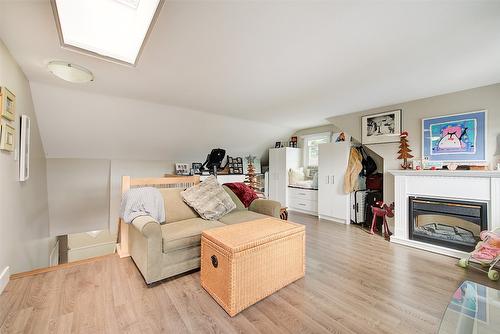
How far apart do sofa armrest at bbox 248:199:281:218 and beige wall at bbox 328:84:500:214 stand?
2.04 m

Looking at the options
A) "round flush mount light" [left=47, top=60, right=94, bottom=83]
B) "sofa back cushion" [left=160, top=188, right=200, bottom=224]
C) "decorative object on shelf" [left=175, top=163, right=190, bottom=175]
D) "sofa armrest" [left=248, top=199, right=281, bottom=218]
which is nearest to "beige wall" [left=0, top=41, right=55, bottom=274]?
"round flush mount light" [left=47, top=60, right=94, bottom=83]

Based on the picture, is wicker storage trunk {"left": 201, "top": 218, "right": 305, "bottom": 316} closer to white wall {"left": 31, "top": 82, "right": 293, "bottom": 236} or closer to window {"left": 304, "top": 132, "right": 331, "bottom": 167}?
white wall {"left": 31, "top": 82, "right": 293, "bottom": 236}

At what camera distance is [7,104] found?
6.12 ft

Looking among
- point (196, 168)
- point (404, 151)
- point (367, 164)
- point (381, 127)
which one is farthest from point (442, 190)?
point (196, 168)

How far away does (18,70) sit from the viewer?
2172mm

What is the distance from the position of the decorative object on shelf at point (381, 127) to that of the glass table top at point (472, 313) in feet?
7.93

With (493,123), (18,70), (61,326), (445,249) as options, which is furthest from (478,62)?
(18,70)

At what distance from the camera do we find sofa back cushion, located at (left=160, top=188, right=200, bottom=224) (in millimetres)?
2504

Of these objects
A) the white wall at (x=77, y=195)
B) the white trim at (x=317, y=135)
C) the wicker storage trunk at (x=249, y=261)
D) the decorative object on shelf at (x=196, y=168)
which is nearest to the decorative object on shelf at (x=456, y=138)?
the white trim at (x=317, y=135)

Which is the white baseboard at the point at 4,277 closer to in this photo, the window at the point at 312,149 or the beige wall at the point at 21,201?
the beige wall at the point at 21,201

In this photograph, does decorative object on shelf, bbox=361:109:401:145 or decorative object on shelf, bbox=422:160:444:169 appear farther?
decorative object on shelf, bbox=361:109:401:145

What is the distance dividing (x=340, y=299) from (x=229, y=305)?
942 millimetres

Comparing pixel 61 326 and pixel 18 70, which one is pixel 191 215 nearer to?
pixel 61 326

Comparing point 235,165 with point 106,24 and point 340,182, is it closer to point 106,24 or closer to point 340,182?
point 340,182
